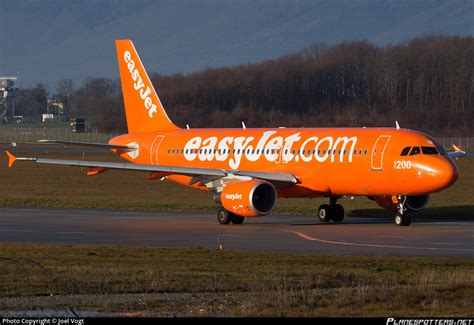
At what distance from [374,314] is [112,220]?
26.1 m

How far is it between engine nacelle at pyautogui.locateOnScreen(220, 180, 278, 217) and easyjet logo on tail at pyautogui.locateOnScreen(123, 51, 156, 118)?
11269 millimetres

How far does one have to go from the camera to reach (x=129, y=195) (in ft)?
195

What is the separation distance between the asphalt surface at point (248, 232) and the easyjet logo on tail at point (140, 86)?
5.96 meters

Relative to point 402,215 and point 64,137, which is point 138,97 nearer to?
point 402,215

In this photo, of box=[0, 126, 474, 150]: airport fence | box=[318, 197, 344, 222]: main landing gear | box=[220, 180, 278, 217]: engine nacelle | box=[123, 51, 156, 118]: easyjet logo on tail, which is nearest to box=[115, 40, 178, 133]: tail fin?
box=[123, 51, 156, 118]: easyjet logo on tail

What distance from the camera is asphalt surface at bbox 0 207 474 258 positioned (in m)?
33.8

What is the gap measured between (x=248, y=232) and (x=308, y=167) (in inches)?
193

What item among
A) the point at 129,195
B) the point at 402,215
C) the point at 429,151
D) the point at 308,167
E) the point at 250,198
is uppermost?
the point at 429,151

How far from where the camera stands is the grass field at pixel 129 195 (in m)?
51.2

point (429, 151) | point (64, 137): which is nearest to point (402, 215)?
point (429, 151)

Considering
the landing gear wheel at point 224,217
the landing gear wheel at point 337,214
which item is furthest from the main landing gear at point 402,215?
the landing gear wheel at point 224,217

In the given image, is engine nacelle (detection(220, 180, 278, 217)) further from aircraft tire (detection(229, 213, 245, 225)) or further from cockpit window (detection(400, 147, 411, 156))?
cockpit window (detection(400, 147, 411, 156))

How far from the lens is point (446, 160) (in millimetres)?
40375

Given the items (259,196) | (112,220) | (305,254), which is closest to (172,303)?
(305,254)
